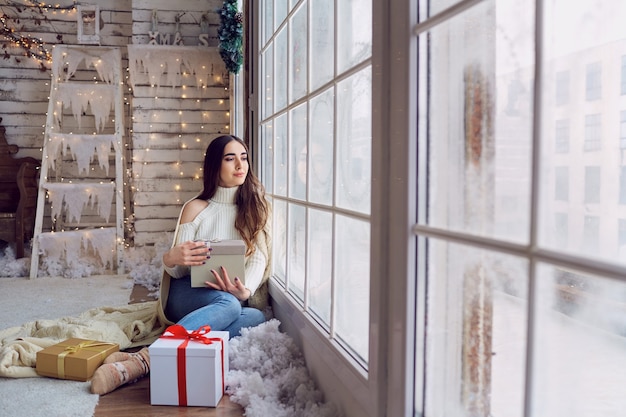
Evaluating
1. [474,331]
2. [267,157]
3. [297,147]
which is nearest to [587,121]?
[474,331]

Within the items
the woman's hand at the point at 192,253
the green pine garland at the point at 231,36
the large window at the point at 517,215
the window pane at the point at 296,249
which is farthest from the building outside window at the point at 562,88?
the green pine garland at the point at 231,36

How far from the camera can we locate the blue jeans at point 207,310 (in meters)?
2.12

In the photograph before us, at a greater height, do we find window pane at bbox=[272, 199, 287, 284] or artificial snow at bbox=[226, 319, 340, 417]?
window pane at bbox=[272, 199, 287, 284]

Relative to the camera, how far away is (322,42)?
6.19 feet

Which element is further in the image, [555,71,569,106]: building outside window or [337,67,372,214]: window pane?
[337,67,372,214]: window pane

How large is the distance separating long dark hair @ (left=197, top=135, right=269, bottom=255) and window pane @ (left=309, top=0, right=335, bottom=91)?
0.71m

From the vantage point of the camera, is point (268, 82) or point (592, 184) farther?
point (268, 82)

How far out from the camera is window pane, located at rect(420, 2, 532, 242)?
0.86 metres

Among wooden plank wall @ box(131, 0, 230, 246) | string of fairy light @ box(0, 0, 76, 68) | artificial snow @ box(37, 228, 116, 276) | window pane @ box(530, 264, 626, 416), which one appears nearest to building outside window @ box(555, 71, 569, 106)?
window pane @ box(530, 264, 626, 416)

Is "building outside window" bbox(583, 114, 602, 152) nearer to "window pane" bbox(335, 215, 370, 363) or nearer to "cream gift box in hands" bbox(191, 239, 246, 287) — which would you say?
"window pane" bbox(335, 215, 370, 363)

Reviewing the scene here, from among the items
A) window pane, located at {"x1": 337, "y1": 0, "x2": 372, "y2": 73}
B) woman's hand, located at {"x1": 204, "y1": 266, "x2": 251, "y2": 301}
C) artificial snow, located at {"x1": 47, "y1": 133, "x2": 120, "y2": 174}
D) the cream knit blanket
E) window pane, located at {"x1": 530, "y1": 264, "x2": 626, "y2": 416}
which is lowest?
the cream knit blanket

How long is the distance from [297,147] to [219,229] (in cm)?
57

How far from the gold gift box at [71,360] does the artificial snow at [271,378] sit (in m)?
0.48

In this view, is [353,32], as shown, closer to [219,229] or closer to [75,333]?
[219,229]
